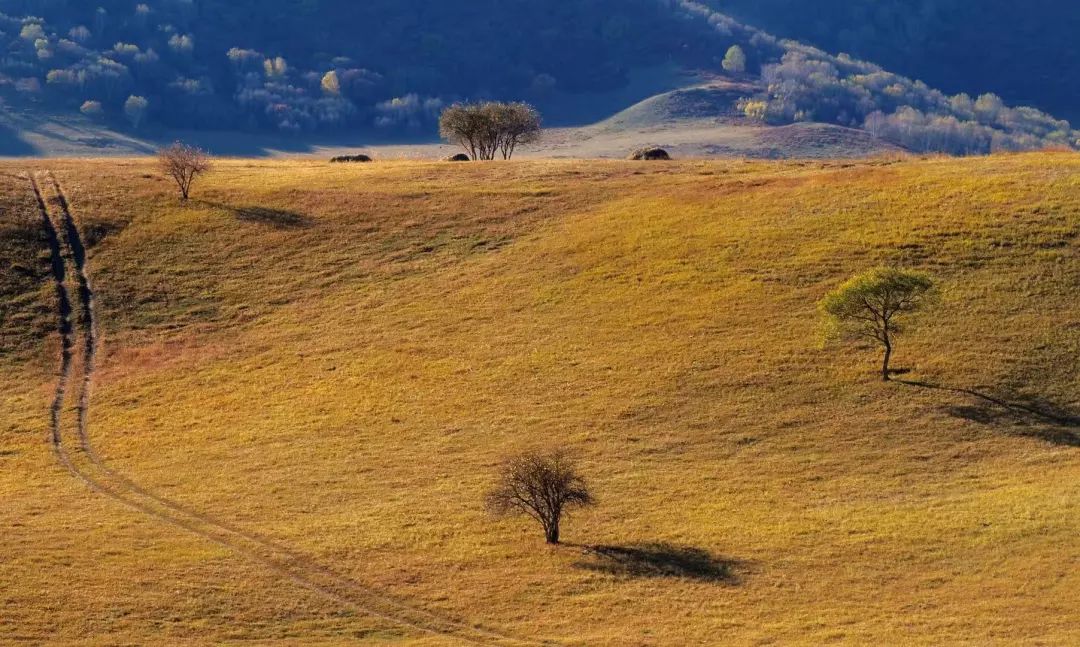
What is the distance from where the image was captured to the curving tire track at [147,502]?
42.4 m

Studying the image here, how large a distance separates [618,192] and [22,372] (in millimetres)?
43422

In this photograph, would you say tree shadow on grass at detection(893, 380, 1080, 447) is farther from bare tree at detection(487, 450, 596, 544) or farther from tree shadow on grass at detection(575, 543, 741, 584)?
bare tree at detection(487, 450, 596, 544)

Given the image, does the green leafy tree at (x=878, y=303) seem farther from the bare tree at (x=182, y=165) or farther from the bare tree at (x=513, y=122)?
the bare tree at (x=513, y=122)

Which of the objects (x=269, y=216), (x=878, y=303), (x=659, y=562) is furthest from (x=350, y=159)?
(x=659, y=562)

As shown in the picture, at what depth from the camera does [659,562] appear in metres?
46.0

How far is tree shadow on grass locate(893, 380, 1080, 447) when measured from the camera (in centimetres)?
5641

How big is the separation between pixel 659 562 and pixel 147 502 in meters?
21.9

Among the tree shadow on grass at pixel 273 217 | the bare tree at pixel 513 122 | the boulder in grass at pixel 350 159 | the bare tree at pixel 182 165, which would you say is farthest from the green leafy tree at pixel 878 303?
the boulder in grass at pixel 350 159

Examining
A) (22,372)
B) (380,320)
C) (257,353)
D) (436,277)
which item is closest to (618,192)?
(436,277)

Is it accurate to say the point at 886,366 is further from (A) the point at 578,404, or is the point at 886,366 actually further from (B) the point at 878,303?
(A) the point at 578,404

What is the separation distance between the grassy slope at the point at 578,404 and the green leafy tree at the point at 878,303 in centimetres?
142

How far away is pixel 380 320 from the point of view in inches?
2955

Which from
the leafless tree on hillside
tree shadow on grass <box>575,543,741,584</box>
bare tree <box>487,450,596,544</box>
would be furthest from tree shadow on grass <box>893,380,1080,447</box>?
the leafless tree on hillside

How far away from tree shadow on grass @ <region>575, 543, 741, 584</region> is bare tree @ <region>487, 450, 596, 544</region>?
72.3 inches
